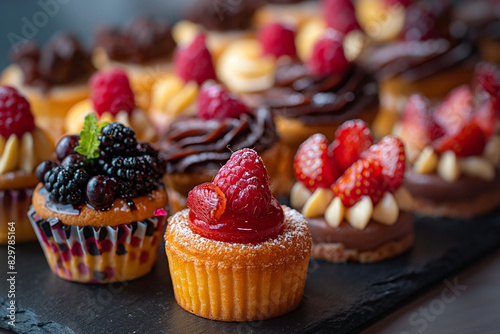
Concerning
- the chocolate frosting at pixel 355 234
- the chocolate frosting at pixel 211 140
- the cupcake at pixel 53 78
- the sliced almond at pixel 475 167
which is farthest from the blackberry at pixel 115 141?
the sliced almond at pixel 475 167

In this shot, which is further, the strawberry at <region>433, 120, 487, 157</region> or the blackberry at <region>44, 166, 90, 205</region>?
the strawberry at <region>433, 120, 487, 157</region>

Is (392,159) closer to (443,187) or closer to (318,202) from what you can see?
(318,202)

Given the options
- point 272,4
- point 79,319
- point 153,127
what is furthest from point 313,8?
point 79,319

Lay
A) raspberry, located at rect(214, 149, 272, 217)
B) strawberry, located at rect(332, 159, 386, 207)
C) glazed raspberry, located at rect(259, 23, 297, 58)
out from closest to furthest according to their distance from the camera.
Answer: raspberry, located at rect(214, 149, 272, 217) < strawberry, located at rect(332, 159, 386, 207) < glazed raspberry, located at rect(259, 23, 297, 58)

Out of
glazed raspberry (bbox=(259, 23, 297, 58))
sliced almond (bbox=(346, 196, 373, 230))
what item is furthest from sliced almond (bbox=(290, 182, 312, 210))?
glazed raspberry (bbox=(259, 23, 297, 58))

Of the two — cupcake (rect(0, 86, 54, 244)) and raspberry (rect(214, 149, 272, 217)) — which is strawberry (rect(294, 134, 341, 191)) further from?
cupcake (rect(0, 86, 54, 244))

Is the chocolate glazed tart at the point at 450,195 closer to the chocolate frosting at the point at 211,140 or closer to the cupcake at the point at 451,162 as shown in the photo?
the cupcake at the point at 451,162

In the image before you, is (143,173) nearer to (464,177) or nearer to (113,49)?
(464,177)

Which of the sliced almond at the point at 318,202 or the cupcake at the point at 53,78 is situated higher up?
the cupcake at the point at 53,78
